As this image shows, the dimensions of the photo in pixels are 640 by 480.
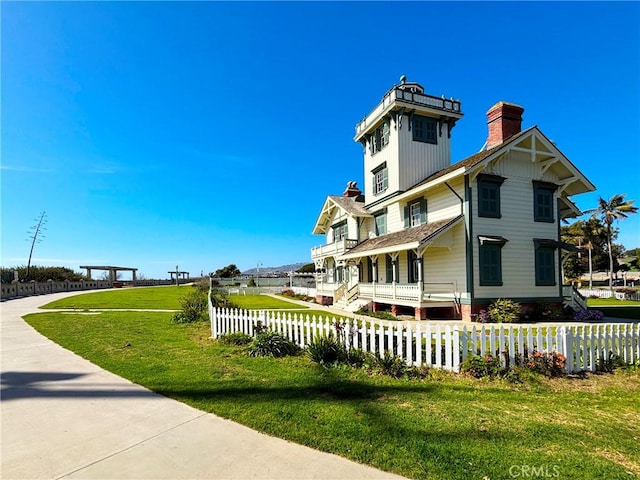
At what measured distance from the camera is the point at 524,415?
466cm

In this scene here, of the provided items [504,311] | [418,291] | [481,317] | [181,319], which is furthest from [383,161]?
[181,319]

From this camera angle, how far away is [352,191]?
31031mm

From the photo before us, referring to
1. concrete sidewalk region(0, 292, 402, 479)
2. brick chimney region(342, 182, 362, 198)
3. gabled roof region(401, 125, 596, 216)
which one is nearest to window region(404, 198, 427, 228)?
gabled roof region(401, 125, 596, 216)

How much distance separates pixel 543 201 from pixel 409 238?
7411 millimetres

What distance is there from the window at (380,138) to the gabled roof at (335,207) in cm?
429

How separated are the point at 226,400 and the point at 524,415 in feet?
14.1

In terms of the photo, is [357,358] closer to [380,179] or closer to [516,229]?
[516,229]

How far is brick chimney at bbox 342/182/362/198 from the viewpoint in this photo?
31.0m

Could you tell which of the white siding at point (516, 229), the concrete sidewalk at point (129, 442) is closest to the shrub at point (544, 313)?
the white siding at point (516, 229)

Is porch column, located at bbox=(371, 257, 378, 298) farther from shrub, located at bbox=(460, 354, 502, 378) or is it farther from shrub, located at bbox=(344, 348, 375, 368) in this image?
shrub, located at bbox=(460, 354, 502, 378)

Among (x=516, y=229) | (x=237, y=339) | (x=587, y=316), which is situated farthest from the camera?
(x=516, y=229)

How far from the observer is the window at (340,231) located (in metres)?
27.8

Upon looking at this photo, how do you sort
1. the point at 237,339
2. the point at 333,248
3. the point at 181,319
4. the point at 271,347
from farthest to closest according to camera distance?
1. the point at 333,248
2. the point at 181,319
3. the point at 237,339
4. the point at 271,347

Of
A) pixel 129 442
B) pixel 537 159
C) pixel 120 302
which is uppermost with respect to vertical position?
pixel 537 159
